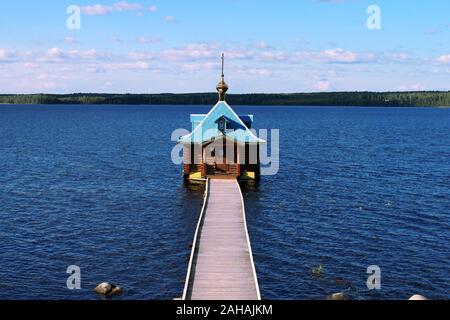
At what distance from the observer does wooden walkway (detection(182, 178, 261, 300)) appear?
25.3 metres

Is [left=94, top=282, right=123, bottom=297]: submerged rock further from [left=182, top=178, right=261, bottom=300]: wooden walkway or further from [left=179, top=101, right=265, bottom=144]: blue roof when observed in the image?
[left=179, top=101, right=265, bottom=144]: blue roof

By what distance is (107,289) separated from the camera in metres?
29.0

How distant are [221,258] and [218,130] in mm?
26422

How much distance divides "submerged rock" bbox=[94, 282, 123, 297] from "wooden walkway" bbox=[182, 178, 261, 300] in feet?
14.4

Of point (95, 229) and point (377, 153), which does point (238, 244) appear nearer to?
point (95, 229)

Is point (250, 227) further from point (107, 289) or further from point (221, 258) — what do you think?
point (107, 289)

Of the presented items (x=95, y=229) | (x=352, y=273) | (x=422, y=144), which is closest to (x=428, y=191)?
(x=352, y=273)

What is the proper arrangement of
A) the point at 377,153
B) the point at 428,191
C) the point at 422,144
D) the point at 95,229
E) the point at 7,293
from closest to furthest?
the point at 7,293
the point at 95,229
the point at 428,191
the point at 377,153
the point at 422,144

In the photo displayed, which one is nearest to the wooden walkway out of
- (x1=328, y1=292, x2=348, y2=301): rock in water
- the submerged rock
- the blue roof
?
the submerged rock
